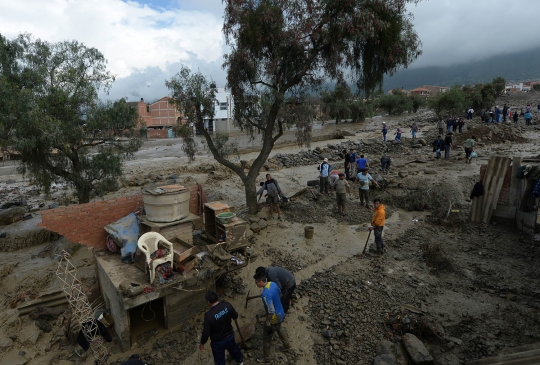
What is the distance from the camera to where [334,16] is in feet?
30.8

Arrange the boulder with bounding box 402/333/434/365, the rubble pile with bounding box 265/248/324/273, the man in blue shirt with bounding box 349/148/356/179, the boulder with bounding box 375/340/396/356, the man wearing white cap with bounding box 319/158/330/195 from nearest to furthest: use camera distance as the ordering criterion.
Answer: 1. the boulder with bounding box 402/333/434/365
2. the boulder with bounding box 375/340/396/356
3. the rubble pile with bounding box 265/248/324/273
4. the man wearing white cap with bounding box 319/158/330/195
5. the man in blue shirt with bounding box 349/148/356/179

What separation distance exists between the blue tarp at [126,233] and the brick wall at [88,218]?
0.28 meters

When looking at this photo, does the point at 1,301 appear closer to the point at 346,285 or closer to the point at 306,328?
the point at 306,328

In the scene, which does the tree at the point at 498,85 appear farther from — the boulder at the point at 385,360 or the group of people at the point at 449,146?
the boulder at the point at 385,360

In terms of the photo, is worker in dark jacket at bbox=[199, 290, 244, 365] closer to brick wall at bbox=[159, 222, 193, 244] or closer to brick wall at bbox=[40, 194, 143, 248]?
brick wall at bbox=[159, 222, 193, 244]

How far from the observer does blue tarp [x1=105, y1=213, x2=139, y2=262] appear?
678 centimetres

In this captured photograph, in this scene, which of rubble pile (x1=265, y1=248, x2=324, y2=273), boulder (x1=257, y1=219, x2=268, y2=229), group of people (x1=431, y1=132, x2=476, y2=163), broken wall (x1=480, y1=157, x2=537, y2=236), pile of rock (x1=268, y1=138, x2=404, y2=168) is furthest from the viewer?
pile of rock (x1=268, y1=138, x2=404, y2=168)

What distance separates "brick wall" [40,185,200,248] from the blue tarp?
28 centimetres

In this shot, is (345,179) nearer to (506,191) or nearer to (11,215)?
(506,191)

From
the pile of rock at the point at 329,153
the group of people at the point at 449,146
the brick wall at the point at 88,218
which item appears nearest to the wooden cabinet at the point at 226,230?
the brick wall at the point at 88,218

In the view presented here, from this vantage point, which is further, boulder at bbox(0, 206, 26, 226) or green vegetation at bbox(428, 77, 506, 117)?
green vegetation at bbox(428, 77, 506, 117)

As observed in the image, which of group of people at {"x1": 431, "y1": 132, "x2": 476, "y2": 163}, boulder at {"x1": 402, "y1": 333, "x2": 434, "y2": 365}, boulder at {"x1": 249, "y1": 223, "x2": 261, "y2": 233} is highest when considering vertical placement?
group of people at {"x1": 431, "y1": 132, "x2": 476, "y2": 163}

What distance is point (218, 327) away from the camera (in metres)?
4.68

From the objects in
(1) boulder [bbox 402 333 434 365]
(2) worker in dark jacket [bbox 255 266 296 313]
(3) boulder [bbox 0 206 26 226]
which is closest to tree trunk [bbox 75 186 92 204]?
(3) boulder [bbox 0 206 26 226]
